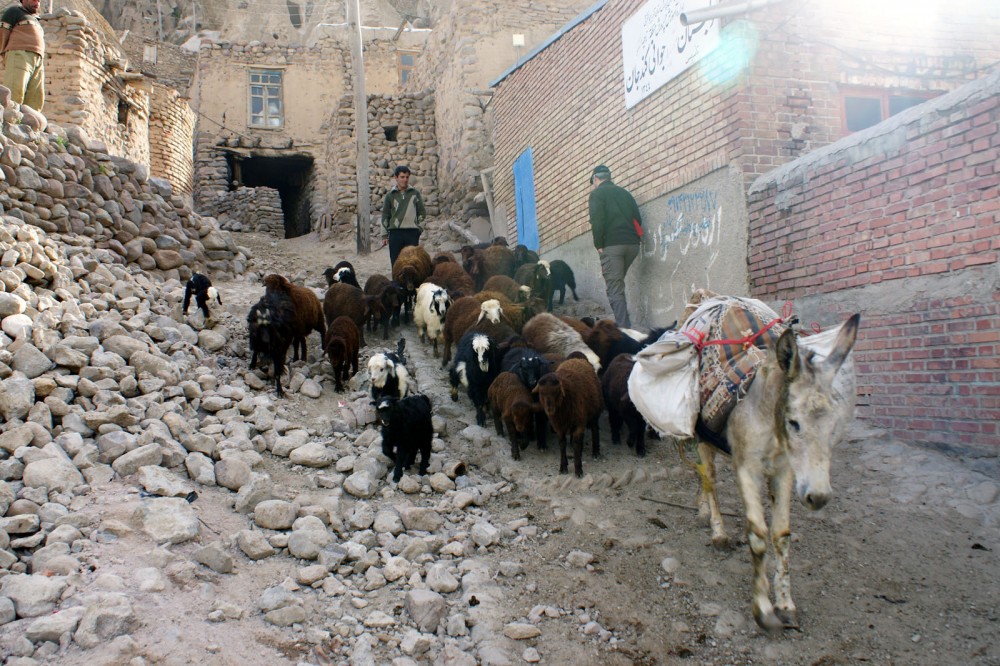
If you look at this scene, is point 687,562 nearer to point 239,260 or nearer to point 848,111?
point 848,111

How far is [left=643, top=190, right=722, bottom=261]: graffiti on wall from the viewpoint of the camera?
25.5 feet

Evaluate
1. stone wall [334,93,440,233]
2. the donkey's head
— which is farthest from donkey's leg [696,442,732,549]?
stone wall [334,93,440,233]

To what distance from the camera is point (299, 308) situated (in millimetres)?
8000

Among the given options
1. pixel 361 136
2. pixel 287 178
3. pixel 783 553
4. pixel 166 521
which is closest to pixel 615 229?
pixel 783 553

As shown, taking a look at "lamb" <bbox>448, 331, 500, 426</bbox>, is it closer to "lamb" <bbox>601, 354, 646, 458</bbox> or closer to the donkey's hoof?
"lamb" <bbox>601, 354, 646, 458</bbox>

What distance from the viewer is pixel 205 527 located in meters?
4.66

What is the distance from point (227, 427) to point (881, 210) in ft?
18.8

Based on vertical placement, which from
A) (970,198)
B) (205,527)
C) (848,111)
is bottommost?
(205,527)

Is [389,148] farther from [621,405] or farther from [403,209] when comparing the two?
[621,405]

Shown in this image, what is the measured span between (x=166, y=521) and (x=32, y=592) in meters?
0.94

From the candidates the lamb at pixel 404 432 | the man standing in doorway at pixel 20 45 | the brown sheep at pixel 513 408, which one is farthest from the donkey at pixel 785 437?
the man standing in doorway at pixel 20 45

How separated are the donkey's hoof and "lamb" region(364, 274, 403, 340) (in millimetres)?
6617

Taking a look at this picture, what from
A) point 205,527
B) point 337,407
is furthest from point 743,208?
point 205,527

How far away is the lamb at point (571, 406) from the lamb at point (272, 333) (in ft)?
9.54
